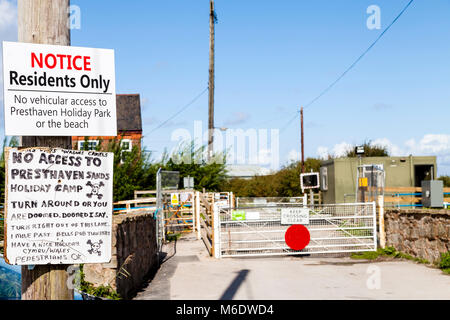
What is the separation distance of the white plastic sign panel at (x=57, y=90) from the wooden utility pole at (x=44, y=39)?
8 centimetres

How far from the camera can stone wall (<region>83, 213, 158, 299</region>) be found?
24.9 ft

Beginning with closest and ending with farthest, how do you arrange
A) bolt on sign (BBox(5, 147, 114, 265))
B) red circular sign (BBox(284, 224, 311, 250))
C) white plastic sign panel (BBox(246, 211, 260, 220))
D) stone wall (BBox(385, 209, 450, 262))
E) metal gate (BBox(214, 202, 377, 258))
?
1. bolt on sign (BBox(5, 147, 114, 265))
2. stone wall (BBox(385, 209, 450, 262))
3. red circular sign (BBox(284, 224, 311, 250))
4. metal gate (BBox(214, 202, 377, 258))
5. white plastic sign panel (BBox(246, 211, 260, 220))

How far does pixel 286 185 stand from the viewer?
156ft

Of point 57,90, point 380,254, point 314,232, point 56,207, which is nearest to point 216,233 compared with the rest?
point 314,232

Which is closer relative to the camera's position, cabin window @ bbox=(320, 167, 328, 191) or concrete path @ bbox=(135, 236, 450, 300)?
concrete path @ bbox=(135, 236, 450, 300)

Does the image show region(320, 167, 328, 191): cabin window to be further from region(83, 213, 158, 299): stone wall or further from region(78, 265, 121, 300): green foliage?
region(78, 265, 121, 300): green foliage

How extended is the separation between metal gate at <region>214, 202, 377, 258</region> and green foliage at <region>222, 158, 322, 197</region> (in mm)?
27879

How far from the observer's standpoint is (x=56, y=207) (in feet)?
10.7

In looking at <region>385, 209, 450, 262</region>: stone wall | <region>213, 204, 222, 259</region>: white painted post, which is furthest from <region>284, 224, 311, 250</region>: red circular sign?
<region>385, 209, 450, 262</region>: stone wall

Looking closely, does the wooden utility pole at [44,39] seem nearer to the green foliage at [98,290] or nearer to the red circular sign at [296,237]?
the green foliage at [98,290]

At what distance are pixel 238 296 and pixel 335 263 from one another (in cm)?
572

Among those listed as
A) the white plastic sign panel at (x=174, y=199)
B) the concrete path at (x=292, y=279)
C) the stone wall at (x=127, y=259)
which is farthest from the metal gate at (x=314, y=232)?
the white plastic sign panel at (x=174, y=199)

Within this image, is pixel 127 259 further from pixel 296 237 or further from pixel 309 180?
pixel 309 180
